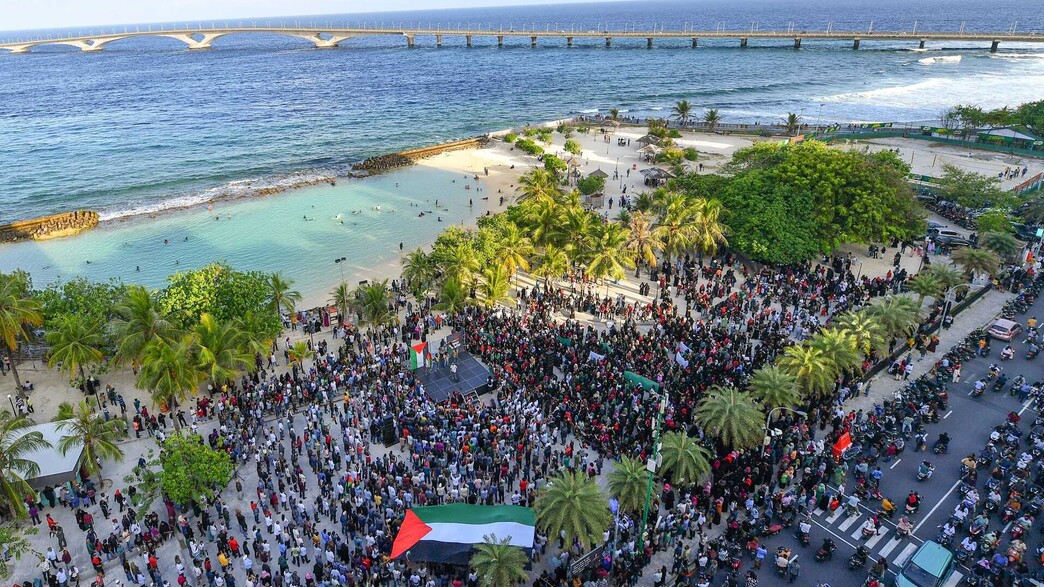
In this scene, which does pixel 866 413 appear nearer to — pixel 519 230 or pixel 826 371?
pixel 826 371

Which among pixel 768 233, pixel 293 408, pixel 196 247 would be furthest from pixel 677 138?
pixel 293 408

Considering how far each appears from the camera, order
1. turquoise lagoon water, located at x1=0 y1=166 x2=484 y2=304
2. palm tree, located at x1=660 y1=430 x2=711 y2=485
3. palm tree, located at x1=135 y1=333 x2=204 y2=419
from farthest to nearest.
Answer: turquoise lagoon water, located at x1=0 y1=166 x2=484 y2=304
palm tree, located at x1=135 y1=333 x2=204 y2=419
palm tree, located at x1=660 y1=430 x2=711 y2=485

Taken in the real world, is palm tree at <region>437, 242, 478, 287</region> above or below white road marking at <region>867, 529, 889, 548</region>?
above

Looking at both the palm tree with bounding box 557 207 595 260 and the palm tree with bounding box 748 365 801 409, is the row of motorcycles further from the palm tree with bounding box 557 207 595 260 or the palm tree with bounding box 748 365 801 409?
the palm tree with bounding box 557 207 595 260

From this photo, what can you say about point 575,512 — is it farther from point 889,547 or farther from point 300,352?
point 300,352

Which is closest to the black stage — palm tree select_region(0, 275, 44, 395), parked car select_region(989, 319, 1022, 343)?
palm tree select_region(0, 275, 44, 395)

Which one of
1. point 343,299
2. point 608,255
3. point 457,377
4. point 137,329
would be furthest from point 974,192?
point 137,329

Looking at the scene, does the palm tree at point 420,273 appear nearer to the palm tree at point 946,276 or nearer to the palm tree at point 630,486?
the palm tree at point 630,486
